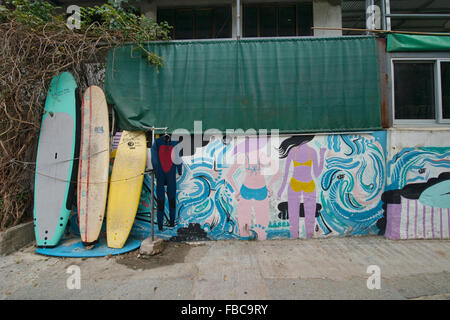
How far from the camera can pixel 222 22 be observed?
5.93 meters

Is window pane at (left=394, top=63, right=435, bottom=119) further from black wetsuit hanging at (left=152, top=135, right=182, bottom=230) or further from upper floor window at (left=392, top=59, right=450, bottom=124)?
black wetsuit hanging at (left=152, top=135, right=182, bottom=230)

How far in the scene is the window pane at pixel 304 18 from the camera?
583cm

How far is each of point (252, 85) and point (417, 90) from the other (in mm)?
2988

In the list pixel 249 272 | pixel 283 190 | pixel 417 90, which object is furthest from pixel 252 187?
pixel 417 90

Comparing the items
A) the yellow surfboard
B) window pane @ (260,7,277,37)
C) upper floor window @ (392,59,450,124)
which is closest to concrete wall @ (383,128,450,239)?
upper floor window @ (392,59,450,124)

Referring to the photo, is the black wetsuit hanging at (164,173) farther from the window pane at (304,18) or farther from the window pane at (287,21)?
the window pane at (304,18)

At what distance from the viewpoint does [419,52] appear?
424 centimetres

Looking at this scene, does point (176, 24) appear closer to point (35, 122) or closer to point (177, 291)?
point (35, 122)

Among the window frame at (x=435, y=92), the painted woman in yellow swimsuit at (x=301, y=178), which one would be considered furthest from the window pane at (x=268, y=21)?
the painted woman in yellow swimsuit at (x=301, y=178)

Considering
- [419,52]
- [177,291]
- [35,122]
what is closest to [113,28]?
[35,122]

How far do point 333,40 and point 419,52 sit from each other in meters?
1.54

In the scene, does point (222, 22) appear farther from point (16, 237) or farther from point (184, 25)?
point (16, 237)

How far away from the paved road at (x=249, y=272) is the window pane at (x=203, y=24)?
4.84 meters

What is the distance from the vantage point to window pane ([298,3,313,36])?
5.83 meters
